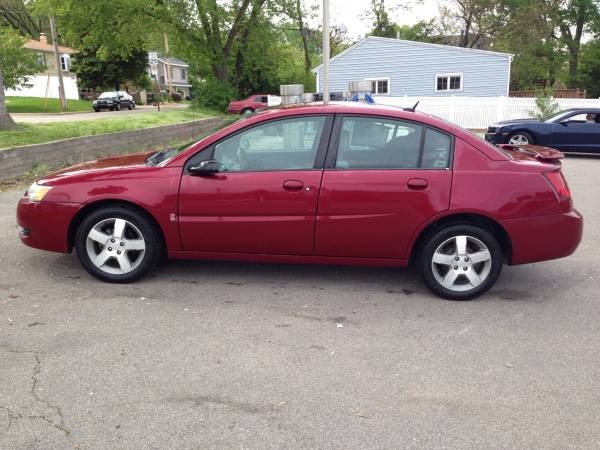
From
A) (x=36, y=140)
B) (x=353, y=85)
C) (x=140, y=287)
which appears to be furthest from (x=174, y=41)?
(x=140, y=287)

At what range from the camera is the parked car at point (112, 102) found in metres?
38.7

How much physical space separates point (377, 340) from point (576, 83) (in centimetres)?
4725

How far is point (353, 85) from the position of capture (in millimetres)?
9086

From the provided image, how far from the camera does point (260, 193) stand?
4.49 meters

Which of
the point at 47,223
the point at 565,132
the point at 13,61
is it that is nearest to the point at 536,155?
the point at 47,223

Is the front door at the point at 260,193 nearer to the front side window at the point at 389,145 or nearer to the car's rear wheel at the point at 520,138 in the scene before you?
the front side window at the point at 389,145

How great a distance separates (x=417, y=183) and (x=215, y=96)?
30797 mm

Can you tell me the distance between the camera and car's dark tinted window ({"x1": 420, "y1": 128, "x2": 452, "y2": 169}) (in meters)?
4.48

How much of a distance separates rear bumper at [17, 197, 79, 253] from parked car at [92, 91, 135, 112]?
36.7 m

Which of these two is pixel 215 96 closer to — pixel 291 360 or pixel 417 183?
pixel 417 183

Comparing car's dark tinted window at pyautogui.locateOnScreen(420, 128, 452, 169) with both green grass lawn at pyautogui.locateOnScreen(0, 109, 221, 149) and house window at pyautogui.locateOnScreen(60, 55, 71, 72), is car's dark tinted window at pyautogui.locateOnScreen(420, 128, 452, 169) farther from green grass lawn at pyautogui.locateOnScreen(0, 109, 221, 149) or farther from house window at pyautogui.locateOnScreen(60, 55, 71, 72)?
house window at pyautogui.locateOnScreen(60, 55, 71, 72)

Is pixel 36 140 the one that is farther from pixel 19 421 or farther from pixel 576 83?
pixel 576 83

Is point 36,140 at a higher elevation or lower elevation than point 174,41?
lower

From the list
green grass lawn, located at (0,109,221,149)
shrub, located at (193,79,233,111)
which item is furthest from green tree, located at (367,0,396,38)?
green grass lawn, located at (0,109,221,149)
